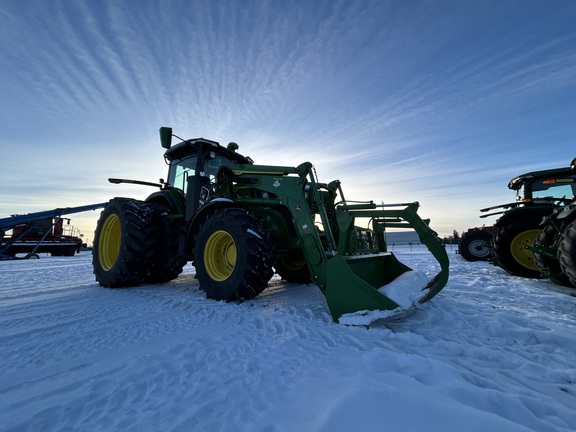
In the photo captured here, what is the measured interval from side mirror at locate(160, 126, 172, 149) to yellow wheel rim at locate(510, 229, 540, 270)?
7114 mm

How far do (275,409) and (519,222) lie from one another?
7.01m

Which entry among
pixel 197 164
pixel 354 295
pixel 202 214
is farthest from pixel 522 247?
pixel 197 164

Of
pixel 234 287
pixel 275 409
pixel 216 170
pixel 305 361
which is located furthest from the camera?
pixel 216 170

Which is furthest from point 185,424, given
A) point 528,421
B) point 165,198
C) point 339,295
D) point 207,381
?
point 165,198

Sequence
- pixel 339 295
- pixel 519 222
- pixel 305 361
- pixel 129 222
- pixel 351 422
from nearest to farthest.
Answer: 1. pixel 351 422
2. pixel 305 361
3. pixel 339 295
4. pixel 129 222
5. pixel 519 222

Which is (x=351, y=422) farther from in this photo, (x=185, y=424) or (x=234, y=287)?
(x=234, y=287)

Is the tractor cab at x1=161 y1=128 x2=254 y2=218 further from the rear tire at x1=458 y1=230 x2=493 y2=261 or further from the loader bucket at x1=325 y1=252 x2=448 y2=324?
the rear tire at x1=458 y1=230 x2=493 y2=261

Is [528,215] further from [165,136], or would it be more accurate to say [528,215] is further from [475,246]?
[165,136]

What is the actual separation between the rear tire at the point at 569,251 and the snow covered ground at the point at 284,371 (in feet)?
2.30

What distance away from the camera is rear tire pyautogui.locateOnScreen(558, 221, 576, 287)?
3428mm

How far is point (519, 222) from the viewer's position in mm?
6113

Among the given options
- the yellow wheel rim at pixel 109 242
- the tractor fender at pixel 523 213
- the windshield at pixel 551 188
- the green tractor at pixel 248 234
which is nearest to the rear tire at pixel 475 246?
the windshield at pixel 551 188

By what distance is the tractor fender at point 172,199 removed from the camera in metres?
5.05

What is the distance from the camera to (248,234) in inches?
Answer: 132
